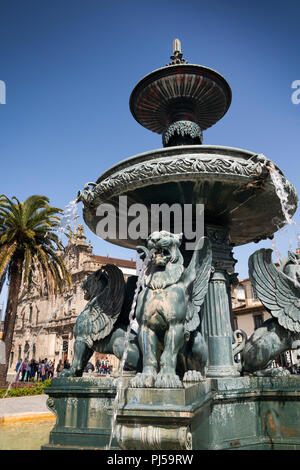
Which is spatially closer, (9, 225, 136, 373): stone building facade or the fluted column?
A: the fluted column

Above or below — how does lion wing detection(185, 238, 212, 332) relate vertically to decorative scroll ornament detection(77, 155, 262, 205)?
below

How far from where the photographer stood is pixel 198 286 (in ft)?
12.0

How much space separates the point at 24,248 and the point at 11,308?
2.38 m

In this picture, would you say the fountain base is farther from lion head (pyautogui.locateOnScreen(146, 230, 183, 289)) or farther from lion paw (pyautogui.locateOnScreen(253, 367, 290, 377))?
lion head (pyautogui.locateOnScreen(146, 230, 183, 289))

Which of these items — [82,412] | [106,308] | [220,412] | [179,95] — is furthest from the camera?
[179,95]

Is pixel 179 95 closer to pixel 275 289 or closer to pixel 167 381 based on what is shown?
pixel 275 289

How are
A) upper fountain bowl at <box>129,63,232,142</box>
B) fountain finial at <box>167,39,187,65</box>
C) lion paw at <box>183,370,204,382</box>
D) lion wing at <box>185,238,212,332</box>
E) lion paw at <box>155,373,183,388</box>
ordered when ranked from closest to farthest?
1. lion paw at <box>155,373,183,388</box>
2. lion paw at <box>183,370,204,382</box>
3. lion wing at <box>185,238,212,332</box>
4. upper fountain bowl at <box>129,63,232,142</box>
5. fountain finial at <box>167,39,187,65</box>

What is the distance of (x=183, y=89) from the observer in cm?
525

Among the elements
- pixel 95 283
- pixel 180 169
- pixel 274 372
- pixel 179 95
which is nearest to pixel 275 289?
pixel 274 372

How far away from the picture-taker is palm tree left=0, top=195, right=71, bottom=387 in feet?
43.4

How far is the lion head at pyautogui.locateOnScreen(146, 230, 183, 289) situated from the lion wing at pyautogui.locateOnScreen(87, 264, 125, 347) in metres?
0.93

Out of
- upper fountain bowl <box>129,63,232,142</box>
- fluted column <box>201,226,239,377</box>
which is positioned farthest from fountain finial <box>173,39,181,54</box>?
Result: fluted column <box>201,226,239,377</box>

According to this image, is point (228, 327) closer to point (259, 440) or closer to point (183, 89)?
point (259, 440)
